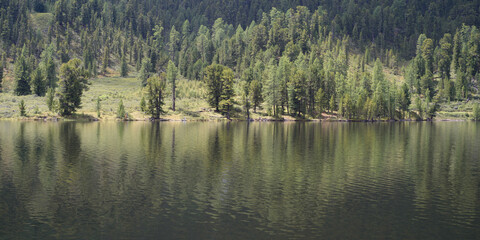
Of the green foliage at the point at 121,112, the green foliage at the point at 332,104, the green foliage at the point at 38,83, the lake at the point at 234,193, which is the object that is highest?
the green foliage at the point at 38,83

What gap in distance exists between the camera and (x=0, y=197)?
34.1 m

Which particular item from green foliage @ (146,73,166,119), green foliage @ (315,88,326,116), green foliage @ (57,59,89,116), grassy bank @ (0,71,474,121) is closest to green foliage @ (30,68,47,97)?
grassy bank @ (0,71,474,121)

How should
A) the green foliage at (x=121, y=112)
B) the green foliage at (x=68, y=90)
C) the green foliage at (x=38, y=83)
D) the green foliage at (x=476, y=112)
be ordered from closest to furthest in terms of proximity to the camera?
the green foliage at (x=68, y=90)
the green foliage at (x=121, y=112)
the green foliage at (x=38, y=83)
the green foliage at (x=476, y=112)

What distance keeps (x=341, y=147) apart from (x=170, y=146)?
101 ft

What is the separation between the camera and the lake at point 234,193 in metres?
27.3

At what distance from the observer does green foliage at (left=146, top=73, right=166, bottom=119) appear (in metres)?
142

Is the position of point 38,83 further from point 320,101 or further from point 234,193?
point 234,193

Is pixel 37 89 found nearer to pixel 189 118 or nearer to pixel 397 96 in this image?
pixel 189 118

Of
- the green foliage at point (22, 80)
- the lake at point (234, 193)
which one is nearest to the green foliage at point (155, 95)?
the green foliage at point (22, 80)

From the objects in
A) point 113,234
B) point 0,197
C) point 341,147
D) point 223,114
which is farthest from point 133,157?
point 223,114

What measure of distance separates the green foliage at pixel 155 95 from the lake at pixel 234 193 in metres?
76.9

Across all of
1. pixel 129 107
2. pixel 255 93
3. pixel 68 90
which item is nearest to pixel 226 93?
pixel 255 93

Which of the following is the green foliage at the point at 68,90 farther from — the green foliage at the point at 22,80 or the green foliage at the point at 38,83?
the green foliage at the point at 22,80

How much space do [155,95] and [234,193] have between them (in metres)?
110
